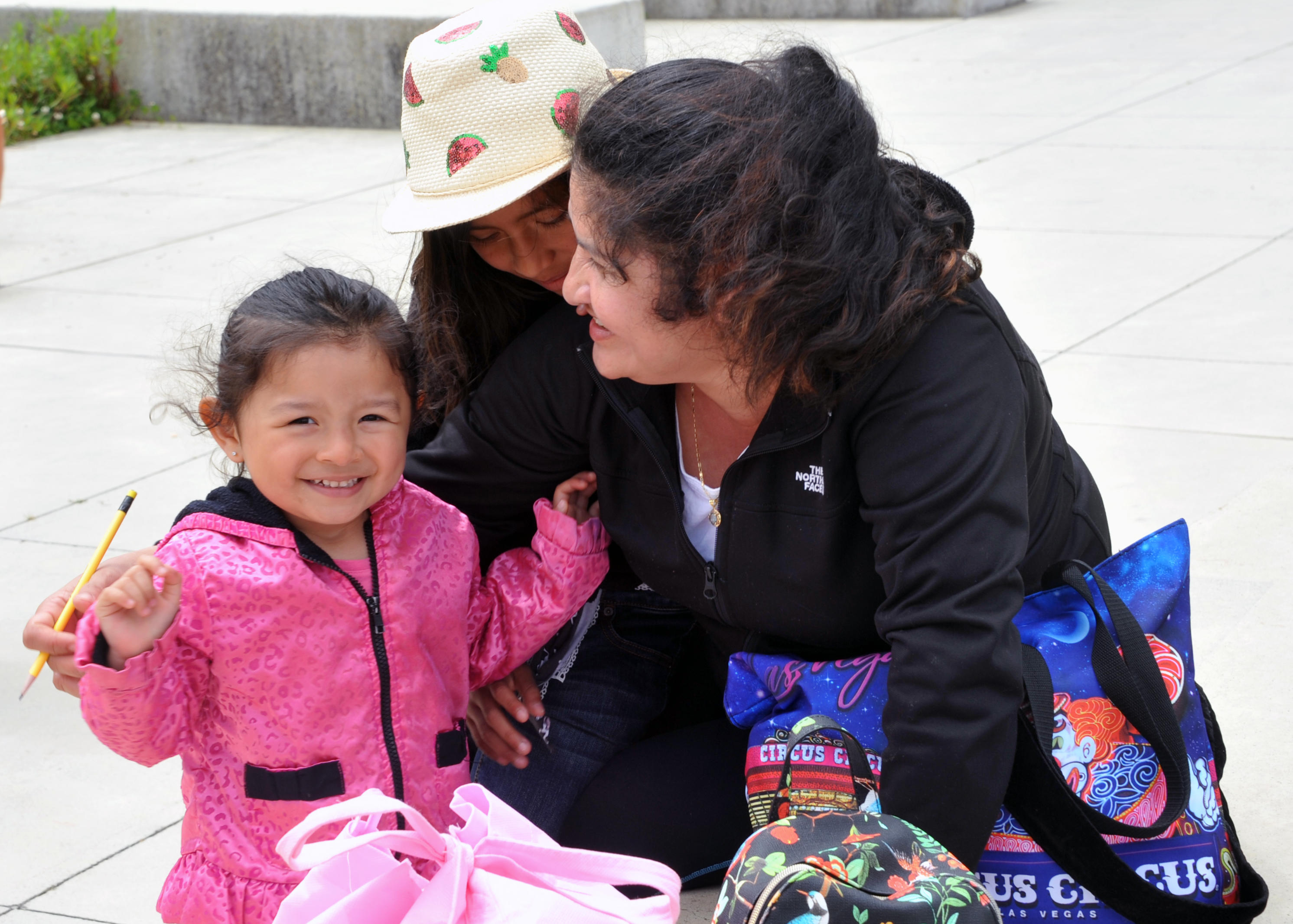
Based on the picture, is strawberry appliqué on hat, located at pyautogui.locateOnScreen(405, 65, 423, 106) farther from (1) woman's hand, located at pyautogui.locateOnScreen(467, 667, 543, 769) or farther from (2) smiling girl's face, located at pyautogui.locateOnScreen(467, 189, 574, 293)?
(1) woman's hand, located at pyautogui.locateOnScreen(467, 667, 543, 769)

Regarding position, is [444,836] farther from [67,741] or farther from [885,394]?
[67,741]

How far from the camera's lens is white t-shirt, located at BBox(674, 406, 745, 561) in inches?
84.3

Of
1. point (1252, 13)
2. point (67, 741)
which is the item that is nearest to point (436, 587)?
point (67, 741)

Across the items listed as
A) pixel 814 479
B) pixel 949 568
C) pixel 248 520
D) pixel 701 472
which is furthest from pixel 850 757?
pixel 248 520

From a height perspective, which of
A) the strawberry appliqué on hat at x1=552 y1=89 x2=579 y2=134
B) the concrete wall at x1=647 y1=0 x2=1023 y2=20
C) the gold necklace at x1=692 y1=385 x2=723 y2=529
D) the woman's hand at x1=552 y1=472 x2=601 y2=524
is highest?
the strawberry appliqué on hat at x1=552 y1=89 x2=579 y2=134

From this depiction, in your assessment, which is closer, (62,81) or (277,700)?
(277,700)

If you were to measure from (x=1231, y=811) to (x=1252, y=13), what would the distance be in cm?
1136

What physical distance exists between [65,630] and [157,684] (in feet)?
0.50

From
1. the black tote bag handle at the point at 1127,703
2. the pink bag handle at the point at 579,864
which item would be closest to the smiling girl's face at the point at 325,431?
the pink bag handle at the point at 579,864

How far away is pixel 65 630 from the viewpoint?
188cm

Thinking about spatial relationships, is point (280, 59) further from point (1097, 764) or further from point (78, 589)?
point (1097, 764)

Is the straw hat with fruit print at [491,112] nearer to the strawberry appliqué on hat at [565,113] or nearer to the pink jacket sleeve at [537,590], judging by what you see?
the strawberry appliqué on hat at [565,113]

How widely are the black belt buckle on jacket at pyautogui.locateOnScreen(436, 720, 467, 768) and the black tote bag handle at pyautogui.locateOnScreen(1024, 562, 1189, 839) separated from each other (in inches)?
31.8

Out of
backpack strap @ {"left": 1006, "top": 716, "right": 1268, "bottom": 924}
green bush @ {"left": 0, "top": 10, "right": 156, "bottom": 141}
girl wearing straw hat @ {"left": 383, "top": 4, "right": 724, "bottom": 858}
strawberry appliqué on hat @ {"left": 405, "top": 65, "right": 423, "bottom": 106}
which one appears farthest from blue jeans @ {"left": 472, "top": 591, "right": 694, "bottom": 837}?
green bush @ {"left": 0, "top": 10, "right": 156, "bottom": 141}
